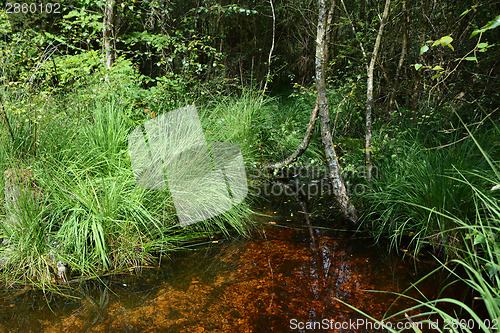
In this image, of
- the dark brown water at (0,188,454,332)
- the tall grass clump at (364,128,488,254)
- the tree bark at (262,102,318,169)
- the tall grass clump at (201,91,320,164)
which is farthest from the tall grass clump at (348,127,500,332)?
the tall grass clump at (201,91,320,164)

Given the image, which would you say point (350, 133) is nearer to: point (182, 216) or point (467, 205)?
Answer: point (467, 205)

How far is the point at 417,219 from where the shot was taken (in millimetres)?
3023

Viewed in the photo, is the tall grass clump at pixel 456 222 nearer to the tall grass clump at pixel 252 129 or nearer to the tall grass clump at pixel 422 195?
the tall grass clump at pixel 422 195

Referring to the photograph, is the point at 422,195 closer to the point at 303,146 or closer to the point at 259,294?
the point at 259,294

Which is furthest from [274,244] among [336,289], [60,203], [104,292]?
[60,203]

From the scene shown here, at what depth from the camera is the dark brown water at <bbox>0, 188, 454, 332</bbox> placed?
2.17 metres

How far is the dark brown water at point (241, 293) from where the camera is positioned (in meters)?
2.17

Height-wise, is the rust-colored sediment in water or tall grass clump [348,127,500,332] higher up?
tall grass clump [348,127,500,332]

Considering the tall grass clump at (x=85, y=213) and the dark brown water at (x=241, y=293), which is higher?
the tall grass clump at (x=85, y=213)

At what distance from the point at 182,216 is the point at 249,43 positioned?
641 centimetres

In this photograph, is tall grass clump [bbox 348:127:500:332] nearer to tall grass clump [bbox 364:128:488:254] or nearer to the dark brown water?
tall grass clump [bbox 364:128:488:254]

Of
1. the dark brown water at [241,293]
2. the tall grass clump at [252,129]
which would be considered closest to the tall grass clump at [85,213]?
the dark brown water at [241,293]

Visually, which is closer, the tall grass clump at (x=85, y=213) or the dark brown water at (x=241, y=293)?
the dark brown water at (x=241, y=293)

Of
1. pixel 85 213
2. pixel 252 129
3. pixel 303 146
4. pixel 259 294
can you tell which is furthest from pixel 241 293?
pixel 252 129
